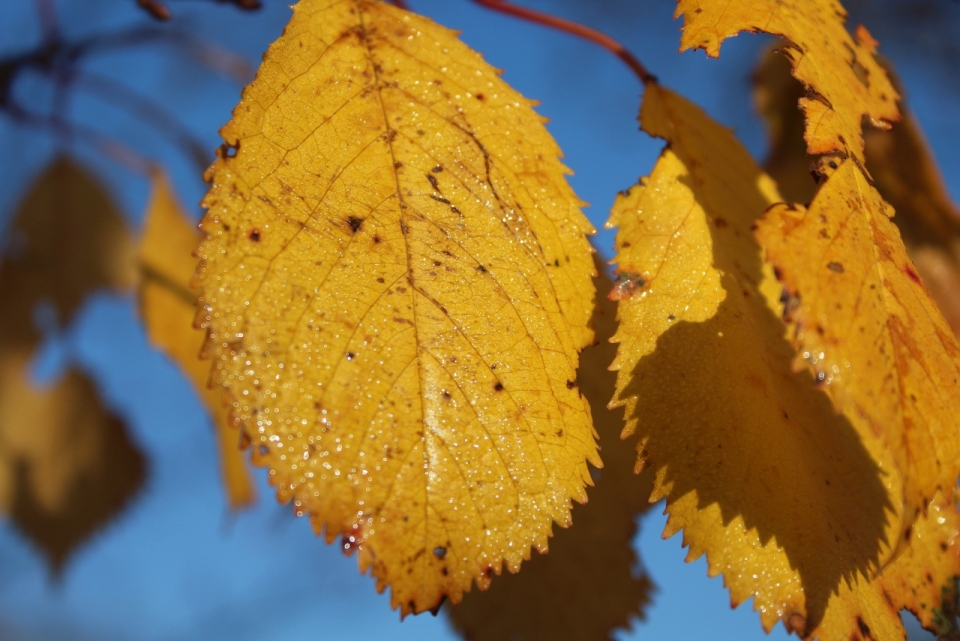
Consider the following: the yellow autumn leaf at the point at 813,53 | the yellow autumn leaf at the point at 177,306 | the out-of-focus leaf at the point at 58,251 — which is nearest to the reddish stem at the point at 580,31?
the yellow autumn leaf at the point at 813,53

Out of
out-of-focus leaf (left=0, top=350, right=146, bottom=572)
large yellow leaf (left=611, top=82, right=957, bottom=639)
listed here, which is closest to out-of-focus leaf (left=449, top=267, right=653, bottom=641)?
large yellow leaf (left=611, top=82, right=957, bottom=639)

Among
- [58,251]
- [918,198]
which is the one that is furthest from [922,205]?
[58,251]

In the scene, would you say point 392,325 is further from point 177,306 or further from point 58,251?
point 58,251

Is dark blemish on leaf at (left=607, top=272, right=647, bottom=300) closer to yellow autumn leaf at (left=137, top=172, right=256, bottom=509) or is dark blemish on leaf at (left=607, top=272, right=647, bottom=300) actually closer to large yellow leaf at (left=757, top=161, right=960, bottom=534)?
large yellow leaf at (left=757, top=161, right=960, bottom=534)

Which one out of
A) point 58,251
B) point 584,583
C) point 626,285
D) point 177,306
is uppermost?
point 58,251

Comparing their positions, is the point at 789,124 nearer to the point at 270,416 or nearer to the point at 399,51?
the point at 399,51
